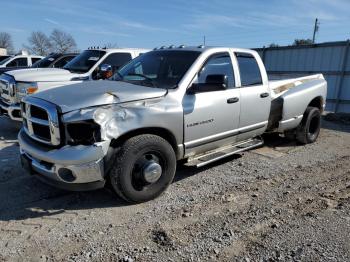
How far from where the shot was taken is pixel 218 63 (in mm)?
5031

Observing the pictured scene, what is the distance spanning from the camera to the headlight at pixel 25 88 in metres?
7.12

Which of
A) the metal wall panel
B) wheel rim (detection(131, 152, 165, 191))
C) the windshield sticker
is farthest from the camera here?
the metal wall panel

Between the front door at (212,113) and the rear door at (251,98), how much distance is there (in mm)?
188

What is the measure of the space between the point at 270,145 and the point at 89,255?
488 centimetres

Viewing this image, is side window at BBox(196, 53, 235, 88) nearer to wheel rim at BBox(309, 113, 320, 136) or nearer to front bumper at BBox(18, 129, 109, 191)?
front bumper at BBox(18, 129, 109, 191)

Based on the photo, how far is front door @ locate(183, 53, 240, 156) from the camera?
14.7 feet

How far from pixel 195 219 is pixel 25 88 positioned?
203 inches

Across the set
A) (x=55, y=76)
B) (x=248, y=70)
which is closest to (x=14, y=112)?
(x=55, y=76)

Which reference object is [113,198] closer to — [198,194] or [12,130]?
[198,194]

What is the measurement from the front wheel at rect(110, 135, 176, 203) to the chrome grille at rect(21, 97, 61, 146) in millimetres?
735

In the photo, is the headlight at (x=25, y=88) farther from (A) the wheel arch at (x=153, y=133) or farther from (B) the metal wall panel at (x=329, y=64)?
(B) the metal wall panel at (x=329, y=64)

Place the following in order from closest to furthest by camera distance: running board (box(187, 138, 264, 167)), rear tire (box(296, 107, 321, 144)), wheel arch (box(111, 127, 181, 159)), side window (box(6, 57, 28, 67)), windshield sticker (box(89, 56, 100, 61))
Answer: wheel arch (box(111, 127, 181, 159)) < running board (box(187, 138, 264, 167)) < rear tire (box(296, 107, 321, 144)) < windshield sticker (box(89, 56, 100, 61)) < side window (box(6, 57, 28, 67))

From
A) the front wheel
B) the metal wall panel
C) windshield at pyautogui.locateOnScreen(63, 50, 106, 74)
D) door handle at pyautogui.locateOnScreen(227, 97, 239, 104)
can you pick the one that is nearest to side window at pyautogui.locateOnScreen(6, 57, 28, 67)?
windshield at pyautogui.locateOnScreen(63, 50, 106, 74)

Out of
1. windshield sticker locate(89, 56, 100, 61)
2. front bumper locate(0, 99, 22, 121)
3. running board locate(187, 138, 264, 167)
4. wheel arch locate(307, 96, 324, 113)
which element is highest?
windshield sticker locate(89, 56, 100, 61)
